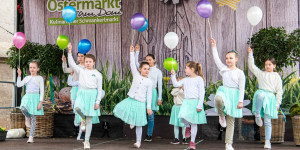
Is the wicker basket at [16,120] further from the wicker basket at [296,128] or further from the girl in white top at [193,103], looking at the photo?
the wicker basket at [296,128]

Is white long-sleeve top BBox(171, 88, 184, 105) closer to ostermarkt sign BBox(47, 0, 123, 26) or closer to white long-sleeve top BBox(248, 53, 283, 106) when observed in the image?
white long-sleeve top BBox(248, 53, 283, 106)

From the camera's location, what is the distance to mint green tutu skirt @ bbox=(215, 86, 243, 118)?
4.63 m

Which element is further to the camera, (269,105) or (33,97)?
(33,97)

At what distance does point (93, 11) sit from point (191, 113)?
3.44m

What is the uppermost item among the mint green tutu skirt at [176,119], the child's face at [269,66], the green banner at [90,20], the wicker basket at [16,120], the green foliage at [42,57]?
the green banner at [90,20]

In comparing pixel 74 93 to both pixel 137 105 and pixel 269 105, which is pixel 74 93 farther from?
pixel 269 105

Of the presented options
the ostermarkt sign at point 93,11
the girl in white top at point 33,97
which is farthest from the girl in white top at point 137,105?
the ostermarkt sign at point 93,11

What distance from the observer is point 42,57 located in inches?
268

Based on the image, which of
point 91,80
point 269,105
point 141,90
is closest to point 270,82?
point 269,105

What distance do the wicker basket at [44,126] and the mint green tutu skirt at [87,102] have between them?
1984mm

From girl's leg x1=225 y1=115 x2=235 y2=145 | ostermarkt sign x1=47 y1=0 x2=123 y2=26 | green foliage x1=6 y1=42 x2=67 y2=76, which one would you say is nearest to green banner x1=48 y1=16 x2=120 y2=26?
ostermarkt sign x1=47 y1=0 x2=123 y2=26

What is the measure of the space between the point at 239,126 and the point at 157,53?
202 cm

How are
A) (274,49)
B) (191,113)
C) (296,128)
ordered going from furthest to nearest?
1. (274,49)
2. (296,128)
3. (191,113)

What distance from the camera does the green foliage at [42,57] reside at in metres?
6.82
